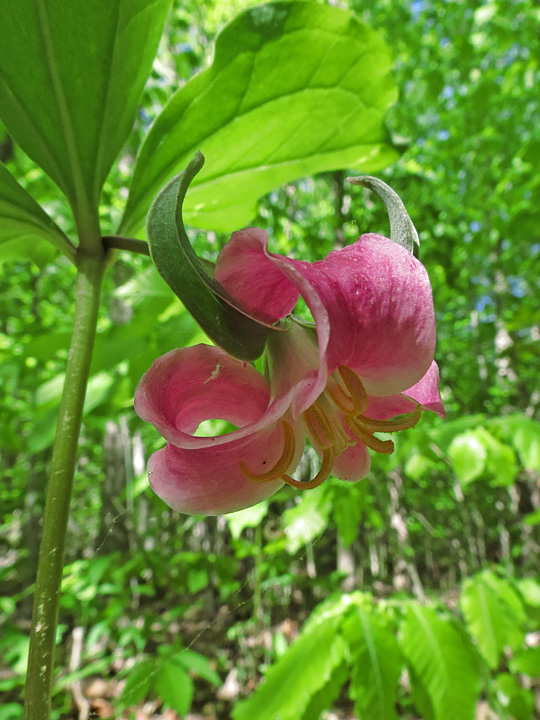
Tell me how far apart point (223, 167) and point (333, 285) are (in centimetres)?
44

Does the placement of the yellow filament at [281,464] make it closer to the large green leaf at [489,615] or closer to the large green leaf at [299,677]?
the large green leaf at [299,677]

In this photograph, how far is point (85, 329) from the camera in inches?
17.7

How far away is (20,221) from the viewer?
505mm

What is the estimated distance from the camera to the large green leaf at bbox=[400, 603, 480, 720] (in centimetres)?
115

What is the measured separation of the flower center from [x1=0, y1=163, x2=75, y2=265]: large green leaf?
0.32 meters

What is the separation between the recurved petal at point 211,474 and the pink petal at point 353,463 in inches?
2.8

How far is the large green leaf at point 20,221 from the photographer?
457mm

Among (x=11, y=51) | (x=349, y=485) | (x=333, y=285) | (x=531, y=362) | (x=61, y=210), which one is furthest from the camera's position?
(x=531, y=362)

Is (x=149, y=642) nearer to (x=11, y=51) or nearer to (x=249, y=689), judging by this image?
(x=249, y=689)

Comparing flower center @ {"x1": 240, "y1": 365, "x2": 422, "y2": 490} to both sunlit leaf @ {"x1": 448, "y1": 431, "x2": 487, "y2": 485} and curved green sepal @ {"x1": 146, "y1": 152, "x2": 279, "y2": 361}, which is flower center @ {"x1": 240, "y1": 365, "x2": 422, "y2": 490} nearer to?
curved green sepal @ {"x1": 146, "y1": 152, "x2": 279, "y2": 361}

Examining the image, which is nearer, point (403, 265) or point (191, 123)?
point (403, 265)

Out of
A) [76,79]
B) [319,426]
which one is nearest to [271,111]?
[76,79]

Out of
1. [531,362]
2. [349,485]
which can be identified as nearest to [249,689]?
[349,485]

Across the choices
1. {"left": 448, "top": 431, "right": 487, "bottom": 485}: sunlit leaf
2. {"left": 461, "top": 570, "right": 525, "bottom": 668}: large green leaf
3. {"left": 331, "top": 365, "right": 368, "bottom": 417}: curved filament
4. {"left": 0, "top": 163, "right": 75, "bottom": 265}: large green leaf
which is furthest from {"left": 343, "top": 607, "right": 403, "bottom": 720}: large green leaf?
{"left": 0, "top": 163, "right": 75, "bottom": 265}: large green leaf
